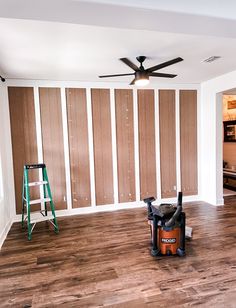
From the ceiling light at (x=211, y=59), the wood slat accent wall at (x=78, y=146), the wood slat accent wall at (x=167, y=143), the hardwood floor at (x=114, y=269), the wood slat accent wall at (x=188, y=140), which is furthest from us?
the wood slat accent wall at (x=188, y=140)

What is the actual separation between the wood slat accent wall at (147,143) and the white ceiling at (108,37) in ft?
1.52

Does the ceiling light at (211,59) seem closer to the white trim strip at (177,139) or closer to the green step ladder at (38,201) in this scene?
the white trim strip at (177,139)

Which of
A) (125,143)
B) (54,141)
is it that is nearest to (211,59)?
(125,143)

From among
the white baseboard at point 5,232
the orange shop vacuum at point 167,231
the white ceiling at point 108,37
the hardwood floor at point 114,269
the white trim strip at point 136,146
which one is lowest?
the hardwood floor at point 114,269

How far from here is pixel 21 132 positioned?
4.25 meters

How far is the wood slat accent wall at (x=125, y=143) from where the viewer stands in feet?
15.4

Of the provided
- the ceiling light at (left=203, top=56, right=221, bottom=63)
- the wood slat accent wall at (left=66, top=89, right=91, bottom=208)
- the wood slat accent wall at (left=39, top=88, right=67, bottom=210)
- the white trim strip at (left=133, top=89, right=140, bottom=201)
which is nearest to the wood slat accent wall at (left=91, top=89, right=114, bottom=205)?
the wood slat accent wall at (left=66, top=89, right=91, bottom=208)

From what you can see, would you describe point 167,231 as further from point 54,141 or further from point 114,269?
point 54,141

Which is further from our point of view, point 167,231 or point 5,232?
point 5,232

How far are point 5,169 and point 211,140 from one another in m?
4.00

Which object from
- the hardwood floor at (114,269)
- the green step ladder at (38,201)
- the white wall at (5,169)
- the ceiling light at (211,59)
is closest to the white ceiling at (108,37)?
the ceiling light at (211,59)

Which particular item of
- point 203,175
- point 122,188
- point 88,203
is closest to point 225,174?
point 203,175

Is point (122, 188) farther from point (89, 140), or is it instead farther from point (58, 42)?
point (58, 42)

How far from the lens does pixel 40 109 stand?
4.31 m
